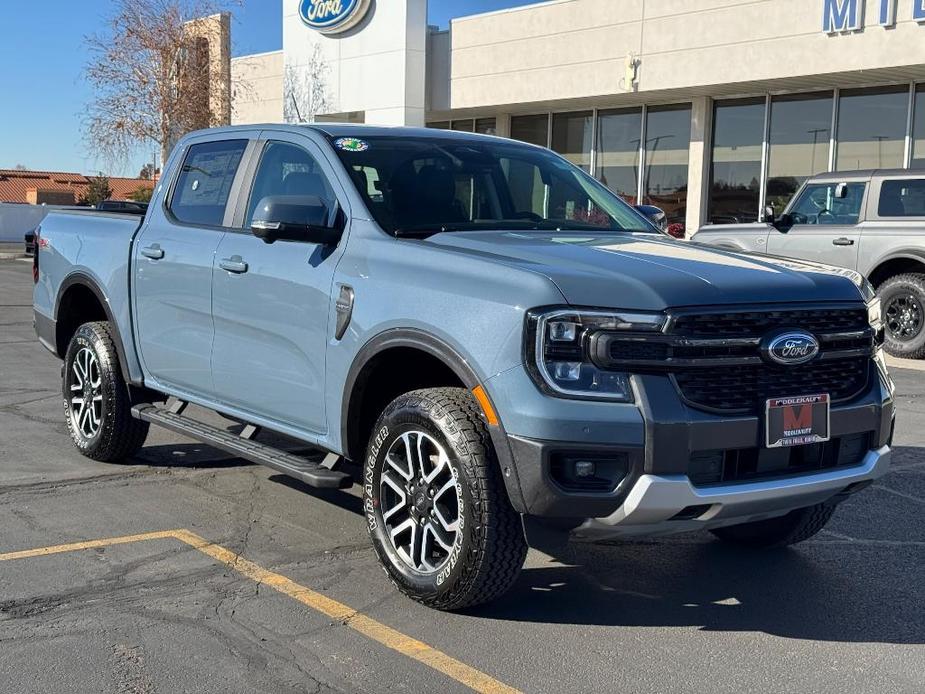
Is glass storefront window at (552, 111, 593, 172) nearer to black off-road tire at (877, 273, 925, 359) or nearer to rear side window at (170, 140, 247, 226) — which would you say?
black off-road tire at (877, 273, 925, 359)

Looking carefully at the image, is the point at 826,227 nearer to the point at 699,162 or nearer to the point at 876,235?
the point at 876,235

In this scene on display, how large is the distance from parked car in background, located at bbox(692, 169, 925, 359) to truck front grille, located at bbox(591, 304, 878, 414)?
7.91m

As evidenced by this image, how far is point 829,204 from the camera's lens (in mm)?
12820

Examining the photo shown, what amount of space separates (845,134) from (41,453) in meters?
15.4

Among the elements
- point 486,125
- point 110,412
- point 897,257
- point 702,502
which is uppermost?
point 486,125

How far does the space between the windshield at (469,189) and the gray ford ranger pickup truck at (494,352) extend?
2cm

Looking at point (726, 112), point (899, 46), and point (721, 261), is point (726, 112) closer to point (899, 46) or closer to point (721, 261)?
point (899, 46)

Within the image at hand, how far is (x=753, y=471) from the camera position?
3.93 metres

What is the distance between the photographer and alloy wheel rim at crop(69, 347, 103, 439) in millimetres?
6645

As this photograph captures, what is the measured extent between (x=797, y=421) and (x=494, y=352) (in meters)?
1.16

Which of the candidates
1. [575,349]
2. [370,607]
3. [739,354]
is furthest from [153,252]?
[739,354]

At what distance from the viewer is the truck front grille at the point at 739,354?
373cm

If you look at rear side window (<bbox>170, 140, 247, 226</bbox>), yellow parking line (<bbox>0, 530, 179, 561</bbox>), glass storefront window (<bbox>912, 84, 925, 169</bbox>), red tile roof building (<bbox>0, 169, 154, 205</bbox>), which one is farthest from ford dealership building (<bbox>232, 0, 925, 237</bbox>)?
red tile roof building (<bbox>0, 169, 154, 205</bbox>)

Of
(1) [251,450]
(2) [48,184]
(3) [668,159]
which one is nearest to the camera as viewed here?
(1) [251,450]
